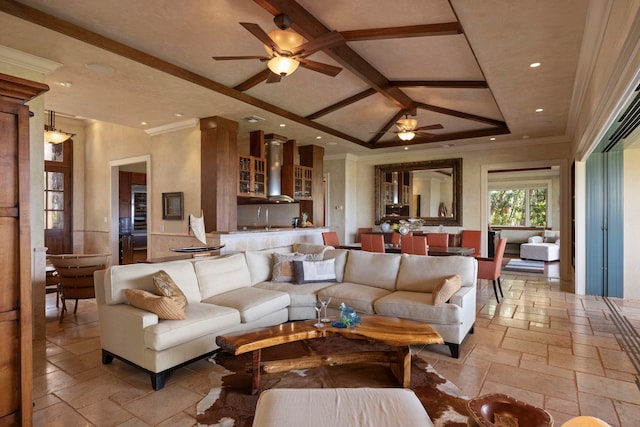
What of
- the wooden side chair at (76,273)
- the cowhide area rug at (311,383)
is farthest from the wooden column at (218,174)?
the cowhide area rug at (311,383)

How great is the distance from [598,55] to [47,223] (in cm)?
1006

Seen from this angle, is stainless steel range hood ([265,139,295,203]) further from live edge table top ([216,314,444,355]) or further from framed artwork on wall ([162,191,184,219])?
live edge table top ([216,314,444,355])

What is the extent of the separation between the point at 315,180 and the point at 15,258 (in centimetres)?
630

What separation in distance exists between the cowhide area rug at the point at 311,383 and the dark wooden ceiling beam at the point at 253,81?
3.10m

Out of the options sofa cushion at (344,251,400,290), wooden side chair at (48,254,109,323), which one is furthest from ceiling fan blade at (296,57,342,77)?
wooden side chair at (48,254,109,323)

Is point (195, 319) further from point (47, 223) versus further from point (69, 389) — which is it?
point (47, 223)

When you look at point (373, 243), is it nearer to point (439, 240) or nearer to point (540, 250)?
point (439, 240)

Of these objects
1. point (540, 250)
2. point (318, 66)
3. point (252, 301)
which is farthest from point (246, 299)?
point (540, 250)

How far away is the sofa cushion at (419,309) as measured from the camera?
3.23 meters

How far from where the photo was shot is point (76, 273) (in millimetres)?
4102

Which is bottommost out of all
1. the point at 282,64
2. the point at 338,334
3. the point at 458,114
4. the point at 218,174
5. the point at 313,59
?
the point at 338,334

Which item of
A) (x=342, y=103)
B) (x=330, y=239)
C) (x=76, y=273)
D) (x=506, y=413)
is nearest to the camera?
(x=506, y=413)

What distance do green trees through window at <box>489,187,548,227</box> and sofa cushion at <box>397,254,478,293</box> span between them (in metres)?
9.17

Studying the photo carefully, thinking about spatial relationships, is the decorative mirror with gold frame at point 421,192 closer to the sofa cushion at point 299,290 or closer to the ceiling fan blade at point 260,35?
the sofa cushion at point 299,290
